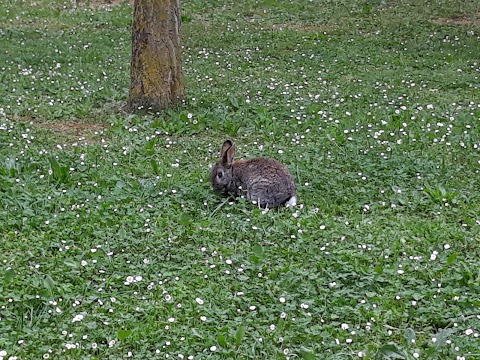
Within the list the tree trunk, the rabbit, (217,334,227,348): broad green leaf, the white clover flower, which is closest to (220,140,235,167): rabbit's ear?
the rabbit

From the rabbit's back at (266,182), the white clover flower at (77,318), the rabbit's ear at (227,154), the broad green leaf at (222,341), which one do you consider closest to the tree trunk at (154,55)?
the rabbit's ear at (227,154)

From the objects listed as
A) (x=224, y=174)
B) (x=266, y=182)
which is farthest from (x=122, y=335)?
(x=224, y=174)

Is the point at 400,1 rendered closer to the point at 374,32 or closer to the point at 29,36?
the point at 374,32

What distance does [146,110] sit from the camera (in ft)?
35.6

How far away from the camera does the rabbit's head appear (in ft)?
25.5

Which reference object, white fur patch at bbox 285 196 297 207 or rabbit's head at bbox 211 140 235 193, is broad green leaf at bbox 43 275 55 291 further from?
white fur patch at bbox 285 196 297 207

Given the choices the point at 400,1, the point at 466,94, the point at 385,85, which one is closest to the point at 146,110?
the point at 385,85

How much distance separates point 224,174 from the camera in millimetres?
7766

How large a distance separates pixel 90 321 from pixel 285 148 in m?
4.49

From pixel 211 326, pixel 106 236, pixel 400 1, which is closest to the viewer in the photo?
pixel 211 326

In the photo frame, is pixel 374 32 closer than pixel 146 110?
No

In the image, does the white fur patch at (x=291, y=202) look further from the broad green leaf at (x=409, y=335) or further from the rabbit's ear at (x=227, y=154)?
the broad green leaf at (x=409, y=335)

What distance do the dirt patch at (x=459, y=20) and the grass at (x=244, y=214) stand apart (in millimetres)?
3072

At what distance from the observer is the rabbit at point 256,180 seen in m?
7.45
